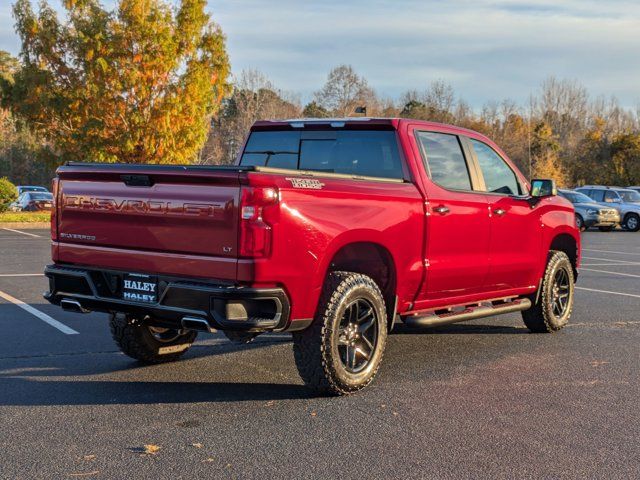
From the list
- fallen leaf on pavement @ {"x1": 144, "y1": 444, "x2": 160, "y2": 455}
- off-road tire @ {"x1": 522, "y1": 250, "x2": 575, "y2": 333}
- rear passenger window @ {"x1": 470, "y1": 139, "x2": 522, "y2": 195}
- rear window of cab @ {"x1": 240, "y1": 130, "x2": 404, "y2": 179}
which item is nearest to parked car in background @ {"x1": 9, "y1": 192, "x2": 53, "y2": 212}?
rear window of cab @ {"x1": 240, "y1": 130, "x2": 404, "y2": 179}

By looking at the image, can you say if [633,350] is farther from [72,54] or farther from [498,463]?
[72,54]

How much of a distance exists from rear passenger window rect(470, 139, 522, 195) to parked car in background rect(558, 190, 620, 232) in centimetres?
2435

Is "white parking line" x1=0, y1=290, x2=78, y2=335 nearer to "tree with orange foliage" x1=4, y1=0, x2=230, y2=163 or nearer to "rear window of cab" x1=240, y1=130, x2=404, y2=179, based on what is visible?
"rear window of cab" x1=240, y1=130, x2=404, y2=179

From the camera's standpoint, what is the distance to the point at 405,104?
6525 centimetres

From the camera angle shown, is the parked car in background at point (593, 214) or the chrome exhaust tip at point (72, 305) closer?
the chrome exhaust tip at point (72, 305)


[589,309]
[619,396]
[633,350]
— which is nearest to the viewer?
[619,396]

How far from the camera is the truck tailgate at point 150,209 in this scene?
203 inches

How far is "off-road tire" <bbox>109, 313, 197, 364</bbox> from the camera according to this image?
6.52 m

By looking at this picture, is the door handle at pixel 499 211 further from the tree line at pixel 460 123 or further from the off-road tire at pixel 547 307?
the tree line at pixel 460 123

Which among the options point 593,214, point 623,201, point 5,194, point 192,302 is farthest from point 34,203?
point 192,302

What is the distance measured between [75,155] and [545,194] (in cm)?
2225

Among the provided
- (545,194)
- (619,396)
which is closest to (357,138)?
(545,194)

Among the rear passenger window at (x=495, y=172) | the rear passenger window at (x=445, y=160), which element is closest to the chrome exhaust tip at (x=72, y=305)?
the rear passenger window at (x=445, y=160)

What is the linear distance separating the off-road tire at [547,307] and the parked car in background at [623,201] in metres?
25.3
